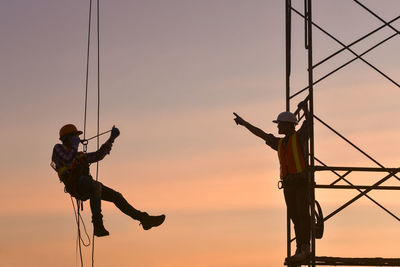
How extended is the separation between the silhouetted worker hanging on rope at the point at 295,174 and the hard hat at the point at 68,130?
363 centimetres

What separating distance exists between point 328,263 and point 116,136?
172 inches

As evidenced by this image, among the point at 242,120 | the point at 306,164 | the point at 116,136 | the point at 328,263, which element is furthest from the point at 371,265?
the point at 116,136

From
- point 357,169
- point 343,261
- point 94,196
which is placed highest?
point 357,169

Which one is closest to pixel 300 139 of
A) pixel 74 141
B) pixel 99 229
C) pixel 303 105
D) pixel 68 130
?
pixel 303 105

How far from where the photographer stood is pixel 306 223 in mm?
18047

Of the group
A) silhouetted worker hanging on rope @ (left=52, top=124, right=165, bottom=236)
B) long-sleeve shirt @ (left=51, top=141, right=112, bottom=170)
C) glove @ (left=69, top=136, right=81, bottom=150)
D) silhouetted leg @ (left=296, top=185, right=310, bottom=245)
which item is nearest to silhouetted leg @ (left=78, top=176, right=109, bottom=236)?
silhouetted worker hanging on rope @ (left=52, top=124, right=165, bottom=236)

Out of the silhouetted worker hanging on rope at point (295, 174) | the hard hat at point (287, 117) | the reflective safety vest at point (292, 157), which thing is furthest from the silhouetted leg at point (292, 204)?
the hard hat at point (287, 117)

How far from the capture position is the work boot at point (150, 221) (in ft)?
60.5

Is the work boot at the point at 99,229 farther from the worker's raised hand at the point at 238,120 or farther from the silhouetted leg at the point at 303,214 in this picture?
the silhouetted leg at the point at 303,214

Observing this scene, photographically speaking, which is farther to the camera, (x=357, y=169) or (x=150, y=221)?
(x=150, y=221)

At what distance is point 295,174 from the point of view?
18062mm

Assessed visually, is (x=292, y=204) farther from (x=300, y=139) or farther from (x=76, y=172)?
(x=76, y=172)

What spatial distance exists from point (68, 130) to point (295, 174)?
409 cm

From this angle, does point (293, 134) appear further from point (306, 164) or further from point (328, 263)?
point (328, 263)
